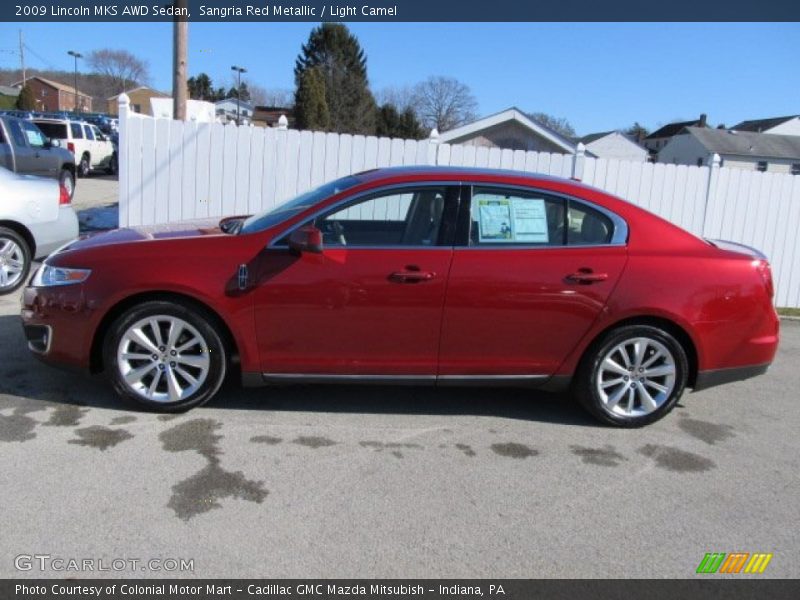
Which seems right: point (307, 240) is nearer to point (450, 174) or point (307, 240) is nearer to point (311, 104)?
point (450, 174)

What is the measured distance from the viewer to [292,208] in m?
4.36

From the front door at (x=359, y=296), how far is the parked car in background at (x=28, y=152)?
8637mm

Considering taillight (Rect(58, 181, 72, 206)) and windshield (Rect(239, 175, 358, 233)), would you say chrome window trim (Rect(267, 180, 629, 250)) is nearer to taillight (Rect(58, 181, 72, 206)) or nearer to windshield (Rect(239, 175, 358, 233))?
windshield (Rect(239, 175, 358, 233))

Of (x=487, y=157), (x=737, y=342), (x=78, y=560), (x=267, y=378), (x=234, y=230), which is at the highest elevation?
(x=487, y=157)

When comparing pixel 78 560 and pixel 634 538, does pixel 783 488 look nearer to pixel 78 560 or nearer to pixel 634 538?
pixel 634 538

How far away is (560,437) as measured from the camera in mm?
4246

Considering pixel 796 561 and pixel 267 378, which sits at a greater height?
pixel 267 378

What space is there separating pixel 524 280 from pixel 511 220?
0.42 metres

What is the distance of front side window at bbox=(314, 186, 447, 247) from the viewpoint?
4141 millimetres

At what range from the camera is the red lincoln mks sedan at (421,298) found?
4.02 metres

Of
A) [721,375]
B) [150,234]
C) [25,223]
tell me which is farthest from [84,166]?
[721,375]

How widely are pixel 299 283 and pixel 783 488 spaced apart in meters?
3.03

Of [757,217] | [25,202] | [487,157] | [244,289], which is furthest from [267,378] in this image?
[757,217]

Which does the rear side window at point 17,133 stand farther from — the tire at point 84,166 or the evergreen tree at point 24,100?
the evergreen tree at point 24,100
